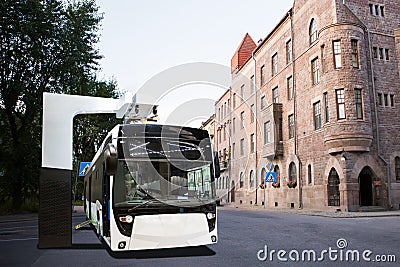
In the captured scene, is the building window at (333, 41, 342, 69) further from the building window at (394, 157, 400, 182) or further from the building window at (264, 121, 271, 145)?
the building window at (264, 121, 271, 145)

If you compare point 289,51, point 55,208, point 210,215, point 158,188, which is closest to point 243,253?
point 210,215

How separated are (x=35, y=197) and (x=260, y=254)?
2658 cm

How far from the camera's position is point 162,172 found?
9.56 m

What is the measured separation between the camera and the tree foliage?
25.7 meters

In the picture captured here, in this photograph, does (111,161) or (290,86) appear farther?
(290,86)

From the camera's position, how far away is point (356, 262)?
8328 millimetres

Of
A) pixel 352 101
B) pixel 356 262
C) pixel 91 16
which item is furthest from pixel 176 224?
pixel 91 16

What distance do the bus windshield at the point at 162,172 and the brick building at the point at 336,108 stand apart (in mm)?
19318

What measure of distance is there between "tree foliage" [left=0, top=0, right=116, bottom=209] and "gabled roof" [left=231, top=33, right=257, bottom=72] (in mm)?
26148

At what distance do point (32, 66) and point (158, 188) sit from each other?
21.8 m

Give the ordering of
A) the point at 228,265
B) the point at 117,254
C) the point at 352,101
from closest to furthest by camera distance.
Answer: the point at 228,265
the point at 117,254
the point at 352,101

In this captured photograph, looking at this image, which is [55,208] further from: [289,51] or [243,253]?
[289,51]

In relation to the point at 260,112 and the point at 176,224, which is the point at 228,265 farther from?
the point at 260,112

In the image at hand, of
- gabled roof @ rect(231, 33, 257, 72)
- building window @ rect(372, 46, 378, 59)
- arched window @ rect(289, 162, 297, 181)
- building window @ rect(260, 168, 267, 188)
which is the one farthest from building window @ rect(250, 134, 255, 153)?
building window @ rect(372, 46, 378, 59)
